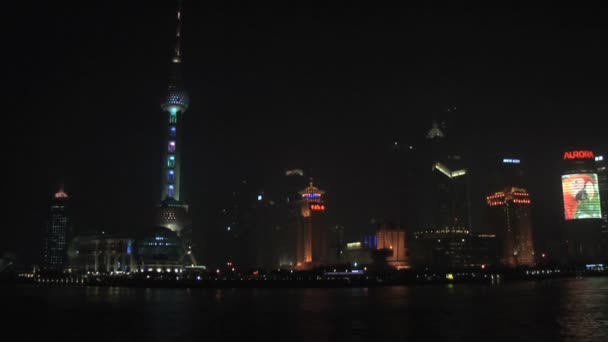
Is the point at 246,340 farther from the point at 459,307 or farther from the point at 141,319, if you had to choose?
the point at 459,307

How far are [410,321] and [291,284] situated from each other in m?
107

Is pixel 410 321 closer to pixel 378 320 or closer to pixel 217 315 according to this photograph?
pixel 378 320

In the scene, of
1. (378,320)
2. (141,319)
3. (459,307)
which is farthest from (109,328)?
(459,307)

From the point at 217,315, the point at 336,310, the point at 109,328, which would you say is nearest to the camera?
the point at 109,328

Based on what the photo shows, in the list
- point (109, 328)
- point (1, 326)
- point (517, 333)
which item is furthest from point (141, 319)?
point (517, 333)

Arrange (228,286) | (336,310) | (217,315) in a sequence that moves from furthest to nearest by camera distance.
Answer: (228,286) → (336,310) → (217,315)

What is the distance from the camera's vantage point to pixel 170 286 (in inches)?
6407

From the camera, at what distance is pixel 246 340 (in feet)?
146

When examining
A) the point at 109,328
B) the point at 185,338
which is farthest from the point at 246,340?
the point at 109,328

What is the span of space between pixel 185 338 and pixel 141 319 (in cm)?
1682

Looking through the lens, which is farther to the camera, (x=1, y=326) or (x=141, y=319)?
(x=141, y=319)

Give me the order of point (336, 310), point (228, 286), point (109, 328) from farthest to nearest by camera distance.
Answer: point (228, 286) → point (336, 310) → point (109, 328)

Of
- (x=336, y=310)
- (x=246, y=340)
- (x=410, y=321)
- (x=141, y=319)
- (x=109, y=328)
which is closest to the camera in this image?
(x=246, y=340)

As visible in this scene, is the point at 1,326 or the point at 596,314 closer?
the point at 1,326
